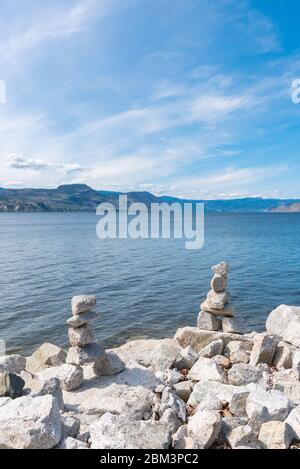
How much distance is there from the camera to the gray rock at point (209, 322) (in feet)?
65.7

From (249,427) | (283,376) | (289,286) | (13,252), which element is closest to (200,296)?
(289,286)

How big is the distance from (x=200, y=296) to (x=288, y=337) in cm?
1562

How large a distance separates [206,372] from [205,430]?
17.2ft

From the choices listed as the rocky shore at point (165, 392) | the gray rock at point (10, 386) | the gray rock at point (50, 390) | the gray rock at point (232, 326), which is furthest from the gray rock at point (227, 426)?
the gray rock at point (232, 326)

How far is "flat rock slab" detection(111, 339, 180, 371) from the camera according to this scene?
15695mm

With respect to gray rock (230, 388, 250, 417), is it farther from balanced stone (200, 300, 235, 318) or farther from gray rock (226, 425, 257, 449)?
balanced stone (200, 300, 235, 318)

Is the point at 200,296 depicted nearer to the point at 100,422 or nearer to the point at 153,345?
the point at 153,345

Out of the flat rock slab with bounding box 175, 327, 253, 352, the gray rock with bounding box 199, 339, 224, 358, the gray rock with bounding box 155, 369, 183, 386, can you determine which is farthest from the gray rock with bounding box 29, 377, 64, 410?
the flat rock slab with bounding box 175, 327, 253, 352

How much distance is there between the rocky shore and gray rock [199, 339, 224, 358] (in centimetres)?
5

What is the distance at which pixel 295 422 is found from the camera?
368 inches

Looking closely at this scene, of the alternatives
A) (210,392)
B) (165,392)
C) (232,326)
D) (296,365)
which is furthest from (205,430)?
(232,326)

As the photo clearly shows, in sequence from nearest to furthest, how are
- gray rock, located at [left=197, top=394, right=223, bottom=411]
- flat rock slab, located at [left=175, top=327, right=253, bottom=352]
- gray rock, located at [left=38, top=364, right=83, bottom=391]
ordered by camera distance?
gray rock, located at [left=197, top=394, right=223, bottom=411] < gray rock, located at [left=38, top=364, right=83, bottom=391] < flat rock slab, located at [left=175, top=327, right=253, bottom=352]

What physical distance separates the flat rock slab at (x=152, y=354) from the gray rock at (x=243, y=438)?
22.3 feet

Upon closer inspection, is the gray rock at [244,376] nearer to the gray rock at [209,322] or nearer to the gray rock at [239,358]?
the gray rock at [239,358]
